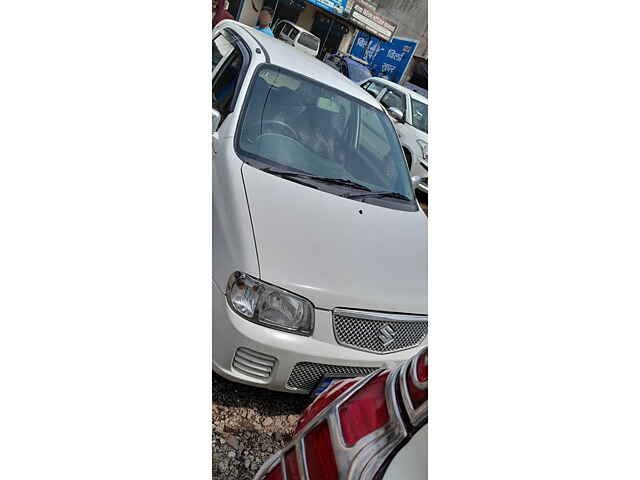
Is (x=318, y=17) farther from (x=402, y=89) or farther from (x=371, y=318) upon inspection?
(x=371, y=318)

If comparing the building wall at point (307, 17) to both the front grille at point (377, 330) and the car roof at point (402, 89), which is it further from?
the front grille at point (377, 330)

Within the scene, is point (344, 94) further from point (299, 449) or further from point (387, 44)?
point (299, 449)

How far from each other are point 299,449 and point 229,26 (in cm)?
124

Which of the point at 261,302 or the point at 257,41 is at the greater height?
the point at 257,41

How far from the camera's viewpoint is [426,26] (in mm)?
1785

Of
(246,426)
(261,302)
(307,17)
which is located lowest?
(246,426)

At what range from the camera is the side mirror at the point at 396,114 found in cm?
182

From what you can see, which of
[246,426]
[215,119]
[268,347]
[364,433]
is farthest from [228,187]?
[364,433]

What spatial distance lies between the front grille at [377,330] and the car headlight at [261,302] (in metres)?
0.14

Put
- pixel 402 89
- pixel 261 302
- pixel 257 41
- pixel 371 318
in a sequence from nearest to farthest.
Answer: pixel 261 302
pixel 371 318
pixel 257 41
pixel 402 89

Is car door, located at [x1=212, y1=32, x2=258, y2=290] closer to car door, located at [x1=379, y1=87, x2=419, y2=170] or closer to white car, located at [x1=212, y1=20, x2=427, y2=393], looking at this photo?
white car, located at [x1=212, y1=20, x2=427, y2=393]

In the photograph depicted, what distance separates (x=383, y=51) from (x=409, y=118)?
0.23 meters

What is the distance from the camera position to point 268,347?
60.0 inches
